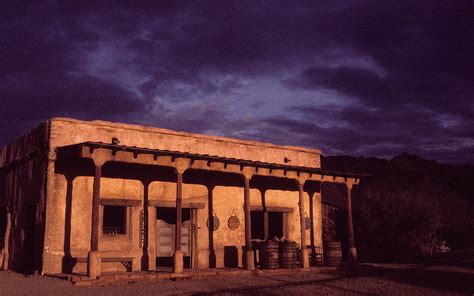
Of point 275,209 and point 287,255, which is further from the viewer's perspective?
point 275,209

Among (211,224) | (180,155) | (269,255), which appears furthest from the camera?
(211,224)

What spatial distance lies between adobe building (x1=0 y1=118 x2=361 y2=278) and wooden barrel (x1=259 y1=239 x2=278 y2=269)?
2.07ft

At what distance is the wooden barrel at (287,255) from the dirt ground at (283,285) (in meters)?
0.79

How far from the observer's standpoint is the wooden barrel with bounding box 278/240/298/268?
13898 mm

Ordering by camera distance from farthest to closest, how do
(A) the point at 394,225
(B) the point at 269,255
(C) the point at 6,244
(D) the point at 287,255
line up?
(A) the point at 394,225, (C) the point at 6,244, (D) the point at 287,255, (B) the point at 269,255

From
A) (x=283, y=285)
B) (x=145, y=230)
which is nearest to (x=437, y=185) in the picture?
(x=145, y=230)

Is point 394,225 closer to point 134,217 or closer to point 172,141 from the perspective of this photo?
point 172,141

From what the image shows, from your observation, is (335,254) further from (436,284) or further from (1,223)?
(1,223)

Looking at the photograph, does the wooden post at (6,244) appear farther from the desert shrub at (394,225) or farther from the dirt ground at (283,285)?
the desert shrub at (394,225)

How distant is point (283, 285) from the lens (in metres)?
10.5

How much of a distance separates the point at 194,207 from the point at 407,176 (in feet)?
114

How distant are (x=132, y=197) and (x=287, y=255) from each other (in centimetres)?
485

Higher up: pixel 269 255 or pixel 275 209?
pixel 275 209

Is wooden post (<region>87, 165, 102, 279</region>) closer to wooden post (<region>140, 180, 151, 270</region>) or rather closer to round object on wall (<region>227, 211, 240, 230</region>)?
wooden post (<region>140, 180, 151, 270</region>)
